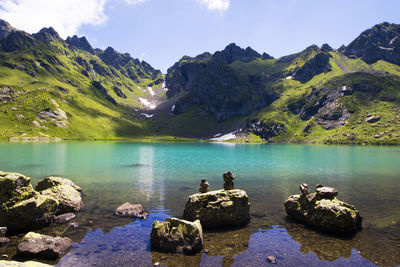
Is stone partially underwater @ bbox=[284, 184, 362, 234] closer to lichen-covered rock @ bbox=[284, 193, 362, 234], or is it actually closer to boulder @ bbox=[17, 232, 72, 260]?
lichen-covered rock @ bbox=[284, 193, 362, 234]

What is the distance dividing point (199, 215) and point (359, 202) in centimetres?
2668

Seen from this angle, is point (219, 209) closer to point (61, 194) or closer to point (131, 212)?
point (131, 212)

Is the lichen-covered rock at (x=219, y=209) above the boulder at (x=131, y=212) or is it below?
above

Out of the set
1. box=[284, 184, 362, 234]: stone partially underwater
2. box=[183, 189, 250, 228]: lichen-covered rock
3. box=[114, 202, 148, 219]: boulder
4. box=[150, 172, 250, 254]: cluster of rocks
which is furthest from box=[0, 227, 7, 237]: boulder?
box=[284, 184, 362, 234]: stone partially underwater

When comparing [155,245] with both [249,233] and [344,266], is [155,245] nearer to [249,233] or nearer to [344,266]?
[249,233]

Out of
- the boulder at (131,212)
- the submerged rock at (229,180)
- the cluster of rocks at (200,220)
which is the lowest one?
the boulder at (131,212)

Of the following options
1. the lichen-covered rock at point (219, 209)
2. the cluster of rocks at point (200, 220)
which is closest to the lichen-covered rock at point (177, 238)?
the cluster of rocks at point (200, 220)

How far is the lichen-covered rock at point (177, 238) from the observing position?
21.4 metres

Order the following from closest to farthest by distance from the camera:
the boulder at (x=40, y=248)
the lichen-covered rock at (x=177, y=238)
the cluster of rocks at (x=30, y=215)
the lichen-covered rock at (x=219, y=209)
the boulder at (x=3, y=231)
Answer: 1. the boulder at (x=40, y=248)
2. the cluster of rocks at (x=30, y=215)
3. the lichen-covered rock at (x=177, y=238)
4. the boulder at (x=3, y=231)
5. the lichen-covered rock at (x=219, y=209)

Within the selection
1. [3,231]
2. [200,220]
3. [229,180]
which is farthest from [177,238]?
[3,231]

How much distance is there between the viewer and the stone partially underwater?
1009 inches

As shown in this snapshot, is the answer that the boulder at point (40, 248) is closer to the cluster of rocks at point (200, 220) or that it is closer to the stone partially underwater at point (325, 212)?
the cluster of rocks at point (200, 220)

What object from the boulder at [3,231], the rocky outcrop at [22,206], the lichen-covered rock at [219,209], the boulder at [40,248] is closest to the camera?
the boulder at [40,248]

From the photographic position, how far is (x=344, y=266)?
1916 cm
